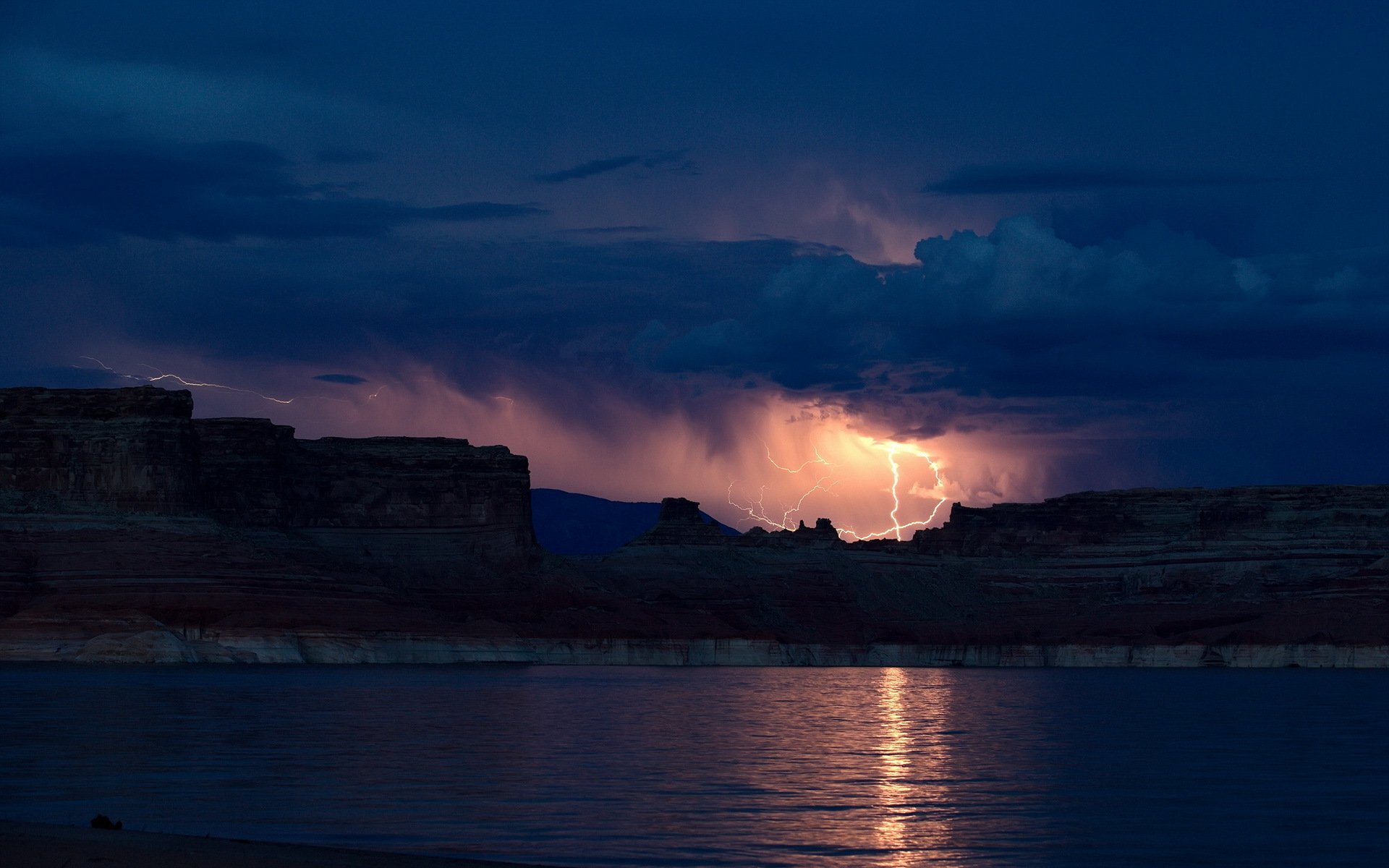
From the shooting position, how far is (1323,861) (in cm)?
3231

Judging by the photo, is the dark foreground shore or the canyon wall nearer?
the dark foreground shore

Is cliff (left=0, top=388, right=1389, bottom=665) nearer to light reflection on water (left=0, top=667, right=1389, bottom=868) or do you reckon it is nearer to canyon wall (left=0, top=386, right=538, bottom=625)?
canyon wall (left=0, top=386, right=538, bottom=625)

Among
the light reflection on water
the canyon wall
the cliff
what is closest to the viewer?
the light reflection on water

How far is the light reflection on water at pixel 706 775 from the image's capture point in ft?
111

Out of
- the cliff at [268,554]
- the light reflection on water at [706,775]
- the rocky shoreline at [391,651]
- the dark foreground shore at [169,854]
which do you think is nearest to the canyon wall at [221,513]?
the cliff at [268,554]

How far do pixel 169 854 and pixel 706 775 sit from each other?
895 inches

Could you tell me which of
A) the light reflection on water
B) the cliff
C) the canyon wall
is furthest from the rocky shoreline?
the light reflection on water

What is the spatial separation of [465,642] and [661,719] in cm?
8666

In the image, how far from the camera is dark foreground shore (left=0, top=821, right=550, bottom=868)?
26.2 m

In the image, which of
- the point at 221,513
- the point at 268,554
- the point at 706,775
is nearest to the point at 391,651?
the point at 268,554

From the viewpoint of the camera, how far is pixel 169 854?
2734cm

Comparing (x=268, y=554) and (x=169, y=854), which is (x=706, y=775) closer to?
(x=169, y=854)

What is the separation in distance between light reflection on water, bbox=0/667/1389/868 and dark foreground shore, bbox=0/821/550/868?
2.57 m

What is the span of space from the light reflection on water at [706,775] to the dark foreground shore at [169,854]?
8.44 ft
